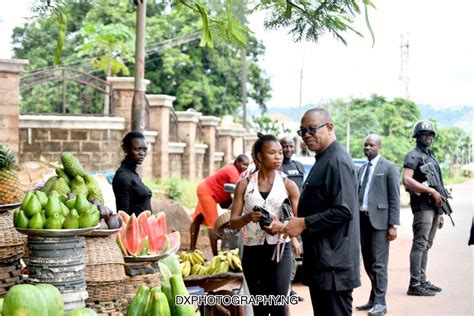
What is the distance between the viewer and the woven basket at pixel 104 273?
4.44 m

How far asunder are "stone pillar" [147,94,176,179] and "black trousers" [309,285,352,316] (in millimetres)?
13474

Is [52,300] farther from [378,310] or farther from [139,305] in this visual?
[378,310]

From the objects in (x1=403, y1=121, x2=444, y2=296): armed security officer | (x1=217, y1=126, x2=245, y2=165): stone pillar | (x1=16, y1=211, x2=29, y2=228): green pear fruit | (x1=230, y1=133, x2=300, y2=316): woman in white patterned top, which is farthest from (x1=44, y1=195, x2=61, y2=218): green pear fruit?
(x1=217, y1=126, x2=245, y2=165): stone pillar

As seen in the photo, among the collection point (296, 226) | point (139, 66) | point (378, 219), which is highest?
point (139, 66)

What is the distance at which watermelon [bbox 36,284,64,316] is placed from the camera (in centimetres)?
362

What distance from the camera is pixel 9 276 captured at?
444 centimetres

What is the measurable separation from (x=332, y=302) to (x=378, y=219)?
12.1 feet

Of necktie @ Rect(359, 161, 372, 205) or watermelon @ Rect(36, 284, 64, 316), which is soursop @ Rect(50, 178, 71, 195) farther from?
necktie @ Rect(359, 161, 372, 205)

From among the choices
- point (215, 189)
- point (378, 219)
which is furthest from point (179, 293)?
point (215, 189)

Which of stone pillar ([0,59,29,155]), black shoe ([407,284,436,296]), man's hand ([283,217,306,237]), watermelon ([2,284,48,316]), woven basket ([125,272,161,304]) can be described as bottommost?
black shoe ([407,284,436,296])

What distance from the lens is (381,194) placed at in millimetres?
9344

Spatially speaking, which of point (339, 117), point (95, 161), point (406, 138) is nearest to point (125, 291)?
point (95, 161)

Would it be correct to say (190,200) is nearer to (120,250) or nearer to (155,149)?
(155,149)

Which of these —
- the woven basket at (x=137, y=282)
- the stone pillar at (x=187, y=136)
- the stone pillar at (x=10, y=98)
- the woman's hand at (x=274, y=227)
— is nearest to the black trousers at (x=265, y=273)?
the woman's hand at (x=274, y=227)
